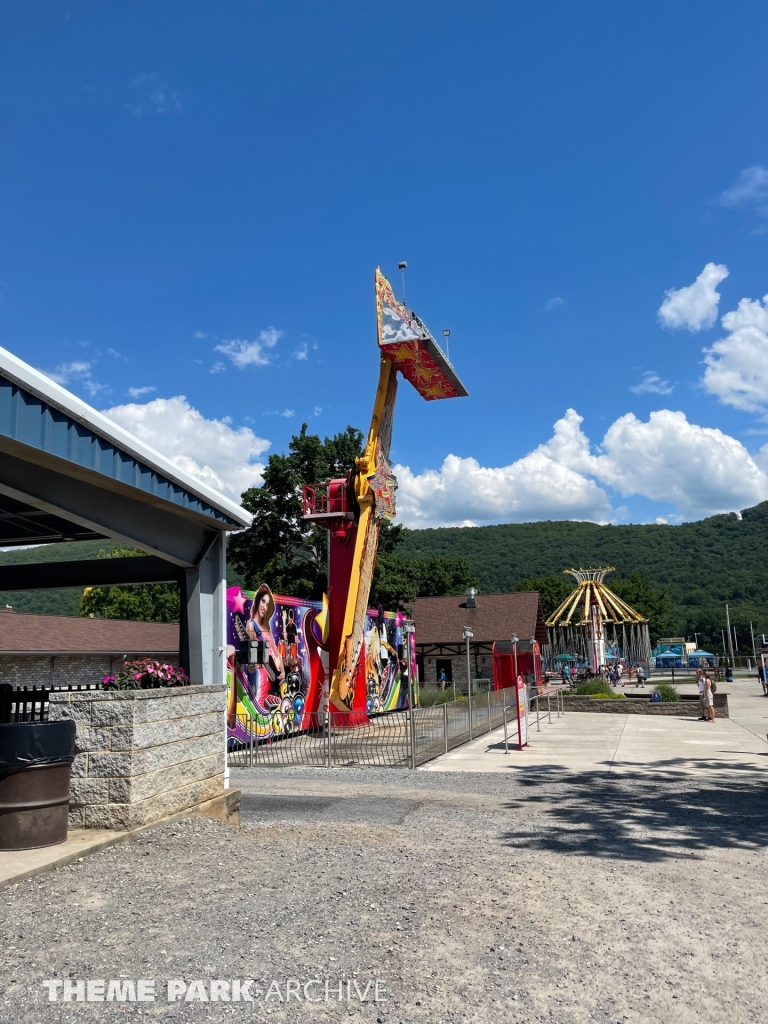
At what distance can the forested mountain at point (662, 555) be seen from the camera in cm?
12556

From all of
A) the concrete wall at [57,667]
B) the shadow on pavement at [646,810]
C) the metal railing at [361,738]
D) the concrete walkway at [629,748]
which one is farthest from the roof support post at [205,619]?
the concrete wall at [57,667]

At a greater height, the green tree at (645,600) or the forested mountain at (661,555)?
the forested mountain at (661,555)

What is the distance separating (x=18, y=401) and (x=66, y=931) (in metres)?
3.91

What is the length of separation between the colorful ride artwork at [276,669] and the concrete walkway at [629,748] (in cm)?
302

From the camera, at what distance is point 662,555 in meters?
152

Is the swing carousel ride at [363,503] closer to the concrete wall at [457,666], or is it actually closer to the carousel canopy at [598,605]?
the concrete wall at [457,666]

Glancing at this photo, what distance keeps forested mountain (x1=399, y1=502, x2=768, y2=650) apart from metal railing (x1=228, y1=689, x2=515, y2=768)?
101 m

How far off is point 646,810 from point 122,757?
21.9ft

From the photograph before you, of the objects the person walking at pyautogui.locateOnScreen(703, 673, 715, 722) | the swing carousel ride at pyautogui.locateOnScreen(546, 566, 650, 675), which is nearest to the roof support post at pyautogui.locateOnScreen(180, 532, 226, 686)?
the person walking at pyautogui.locateOnScreen(703, 673, 715, 722)

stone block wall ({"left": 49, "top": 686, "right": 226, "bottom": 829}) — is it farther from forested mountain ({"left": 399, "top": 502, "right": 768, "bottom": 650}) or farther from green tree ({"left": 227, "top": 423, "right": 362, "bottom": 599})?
forested mountain ({"left": 399, "top": 502, "right": 768, "bottom": 650})

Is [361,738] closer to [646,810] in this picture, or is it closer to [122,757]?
[646,810]

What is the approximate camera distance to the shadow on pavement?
768 centimetres

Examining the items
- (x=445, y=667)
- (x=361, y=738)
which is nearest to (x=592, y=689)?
(x=445, y=667)

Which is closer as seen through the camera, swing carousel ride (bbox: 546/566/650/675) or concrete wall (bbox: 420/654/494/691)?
concrete wall (bbox: 420/654/494/691)
